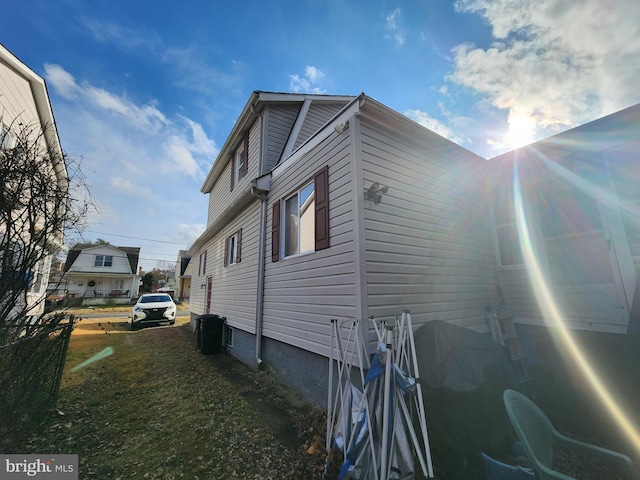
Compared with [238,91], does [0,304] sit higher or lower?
lower

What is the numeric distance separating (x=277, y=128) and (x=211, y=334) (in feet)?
20.9

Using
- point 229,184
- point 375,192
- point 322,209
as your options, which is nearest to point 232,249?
point 229,184

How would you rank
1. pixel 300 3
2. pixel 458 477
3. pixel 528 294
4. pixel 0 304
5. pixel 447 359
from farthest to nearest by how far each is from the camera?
pixel 300 3 < pixel 528 294 < pixel 0 304 < pixel 447 359 < pixel 458 477

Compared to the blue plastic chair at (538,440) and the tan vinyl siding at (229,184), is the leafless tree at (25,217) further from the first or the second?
the blue plastic chair at (538,440)

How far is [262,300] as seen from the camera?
19.2 ft

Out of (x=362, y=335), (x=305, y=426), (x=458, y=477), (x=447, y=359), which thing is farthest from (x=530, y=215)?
(x=305, y=426)

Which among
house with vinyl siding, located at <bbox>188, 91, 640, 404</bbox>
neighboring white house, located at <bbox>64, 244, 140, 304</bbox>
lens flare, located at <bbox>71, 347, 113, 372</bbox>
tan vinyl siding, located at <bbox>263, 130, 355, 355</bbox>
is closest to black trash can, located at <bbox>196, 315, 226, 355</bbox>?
house with vinyl siding, located at <bbox>188, 91, 640, 404</bbox>

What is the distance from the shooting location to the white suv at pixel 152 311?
40.7ft

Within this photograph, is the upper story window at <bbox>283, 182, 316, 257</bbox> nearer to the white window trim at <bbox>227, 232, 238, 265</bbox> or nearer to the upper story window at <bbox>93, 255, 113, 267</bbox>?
the white window trim at <bbox>227, 232, 238, 265</bbox>

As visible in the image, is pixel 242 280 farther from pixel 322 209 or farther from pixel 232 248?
pixel 322 209

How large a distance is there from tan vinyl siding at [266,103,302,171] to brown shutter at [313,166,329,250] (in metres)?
3.06

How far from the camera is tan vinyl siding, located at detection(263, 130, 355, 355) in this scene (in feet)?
12.3

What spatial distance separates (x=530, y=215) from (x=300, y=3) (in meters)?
6.70

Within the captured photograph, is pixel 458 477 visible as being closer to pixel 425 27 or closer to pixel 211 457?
pixel 211 457
